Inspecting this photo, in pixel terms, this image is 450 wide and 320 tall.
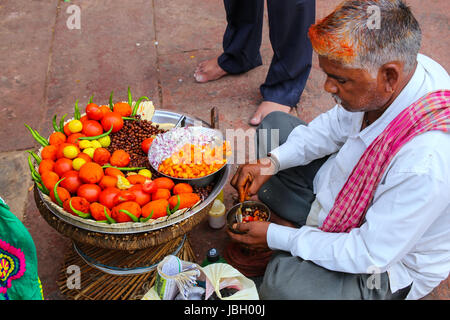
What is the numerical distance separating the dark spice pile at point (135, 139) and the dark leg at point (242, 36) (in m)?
1.49

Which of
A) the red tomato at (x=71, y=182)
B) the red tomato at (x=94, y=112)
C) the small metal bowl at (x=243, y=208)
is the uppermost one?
the red tomato at (x=94, y=112)

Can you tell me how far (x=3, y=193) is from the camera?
2875 millimetres

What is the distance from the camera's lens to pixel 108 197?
72.7 inches

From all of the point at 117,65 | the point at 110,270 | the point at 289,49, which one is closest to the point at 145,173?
the point at 110,270

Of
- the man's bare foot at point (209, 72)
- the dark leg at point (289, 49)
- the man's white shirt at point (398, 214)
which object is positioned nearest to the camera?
the man's white shirt at point (398, 214)

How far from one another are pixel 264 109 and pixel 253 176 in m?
1.19

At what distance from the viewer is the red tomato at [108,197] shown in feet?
Answer: 6.05

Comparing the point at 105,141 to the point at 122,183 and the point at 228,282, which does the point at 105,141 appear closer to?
the point at 122,183

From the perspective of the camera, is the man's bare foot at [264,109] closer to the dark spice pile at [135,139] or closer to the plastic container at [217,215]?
the plastic container at [217,215]

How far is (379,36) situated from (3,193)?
2524 mm

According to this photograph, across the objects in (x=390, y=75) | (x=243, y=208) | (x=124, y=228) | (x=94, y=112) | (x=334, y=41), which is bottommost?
(x=243, y=208)

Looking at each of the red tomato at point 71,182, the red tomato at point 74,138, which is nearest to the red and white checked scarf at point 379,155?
the red tomato at point 71,182

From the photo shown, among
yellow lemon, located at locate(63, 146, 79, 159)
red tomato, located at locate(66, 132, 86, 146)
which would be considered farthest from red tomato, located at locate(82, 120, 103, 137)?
yellow lemon, located at locate(63, 146, 79, 159)

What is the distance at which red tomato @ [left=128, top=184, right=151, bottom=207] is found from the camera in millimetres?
1865
